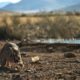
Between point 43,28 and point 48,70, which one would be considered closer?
point 48,70

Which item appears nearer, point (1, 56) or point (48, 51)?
point (1, 56)

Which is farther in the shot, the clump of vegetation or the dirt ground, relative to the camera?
the clump of vegetation

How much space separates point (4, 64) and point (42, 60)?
2.51m

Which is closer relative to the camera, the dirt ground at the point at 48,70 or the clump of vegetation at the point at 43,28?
the dirt ground at the point at 48,70

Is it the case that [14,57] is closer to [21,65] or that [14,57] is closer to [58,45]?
[21,65]

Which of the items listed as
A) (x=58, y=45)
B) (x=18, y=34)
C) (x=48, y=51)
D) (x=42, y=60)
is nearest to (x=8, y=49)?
(x=42, y=60)

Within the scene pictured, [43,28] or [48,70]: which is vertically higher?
[48,70]

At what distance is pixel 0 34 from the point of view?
109 ft

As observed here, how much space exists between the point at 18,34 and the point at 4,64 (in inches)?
743

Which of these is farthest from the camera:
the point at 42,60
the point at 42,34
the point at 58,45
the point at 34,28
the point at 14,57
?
the point at 34,28

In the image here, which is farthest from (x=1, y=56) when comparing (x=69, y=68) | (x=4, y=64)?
(x=69, y=68)

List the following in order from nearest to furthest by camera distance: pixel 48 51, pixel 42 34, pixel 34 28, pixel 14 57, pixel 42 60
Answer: pixel 14 57, pixel 42 60, pixel 48 51, pixel 42 34, pixel 34 28

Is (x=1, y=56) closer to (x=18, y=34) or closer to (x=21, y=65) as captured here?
(x=21, y=65)

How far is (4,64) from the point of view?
1434 cm
